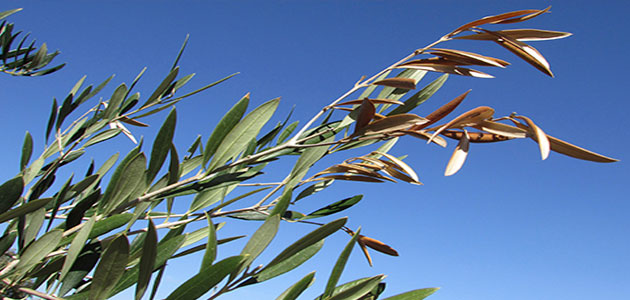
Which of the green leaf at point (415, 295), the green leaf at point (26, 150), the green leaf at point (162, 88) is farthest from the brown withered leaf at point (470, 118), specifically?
the green leaf at point (26, 150)

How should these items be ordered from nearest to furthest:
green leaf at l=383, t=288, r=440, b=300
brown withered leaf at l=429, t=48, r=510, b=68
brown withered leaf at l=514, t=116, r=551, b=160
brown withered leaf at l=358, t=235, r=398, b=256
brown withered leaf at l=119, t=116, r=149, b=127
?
1. brown withered leaf at l=514, t=116, r=551, b=160
2. green leaf at l=383, t=288, r=440, b=300
3. brown withered leaf at l=429, t=48, r=510, b=68
4. brown withered leaf at l=358, t=235, r=398, b=256
5. brown withered leaf at l=119, t=116, r=149, b=127

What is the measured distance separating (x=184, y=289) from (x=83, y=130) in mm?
801

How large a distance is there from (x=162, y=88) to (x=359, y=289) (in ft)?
2.64

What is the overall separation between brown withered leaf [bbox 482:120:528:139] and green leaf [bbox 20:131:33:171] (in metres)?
1.03

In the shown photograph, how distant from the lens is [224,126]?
2.74ft

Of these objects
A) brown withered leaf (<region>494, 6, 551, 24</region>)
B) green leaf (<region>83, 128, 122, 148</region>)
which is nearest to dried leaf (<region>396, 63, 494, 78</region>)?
brown withered leaf (<region>494, 6, 551, 24</region>)

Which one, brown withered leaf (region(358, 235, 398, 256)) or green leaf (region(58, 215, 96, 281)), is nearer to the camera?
green leaf (region(58, 215, 96, 281))

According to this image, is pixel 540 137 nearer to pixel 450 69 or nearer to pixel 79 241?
pixel 450 69

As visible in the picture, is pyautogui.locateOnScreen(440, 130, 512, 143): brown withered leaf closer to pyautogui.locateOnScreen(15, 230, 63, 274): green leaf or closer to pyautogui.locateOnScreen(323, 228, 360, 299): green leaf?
pyautogui.locateOnScreen(323, 228, 360, 299): green leaf

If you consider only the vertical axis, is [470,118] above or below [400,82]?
below

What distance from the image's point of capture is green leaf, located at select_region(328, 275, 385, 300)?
690 mm

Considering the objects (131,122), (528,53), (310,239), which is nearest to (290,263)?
(310,239)

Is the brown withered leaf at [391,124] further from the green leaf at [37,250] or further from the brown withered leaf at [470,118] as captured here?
the green leaf at [37,250]

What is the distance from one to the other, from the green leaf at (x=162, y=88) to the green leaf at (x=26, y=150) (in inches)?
10.9
